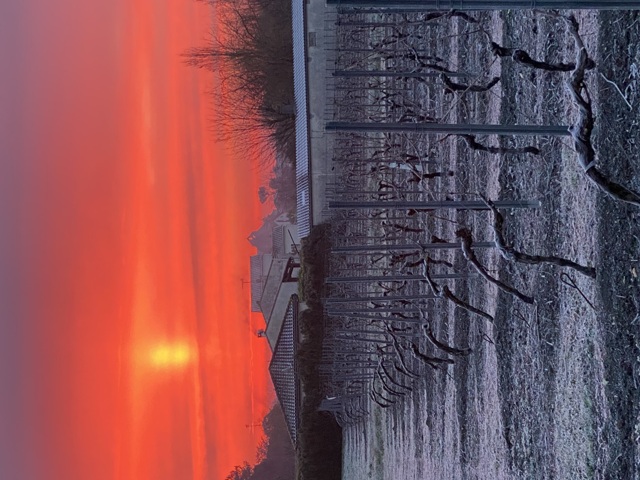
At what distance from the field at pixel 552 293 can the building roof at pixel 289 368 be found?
8.91m

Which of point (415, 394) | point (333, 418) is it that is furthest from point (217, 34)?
point (415, 394)

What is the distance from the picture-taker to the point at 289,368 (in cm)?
1475

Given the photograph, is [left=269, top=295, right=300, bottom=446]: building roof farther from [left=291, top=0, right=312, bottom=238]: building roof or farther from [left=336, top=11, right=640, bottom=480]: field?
[left=336, top=11, right=640, bottom=480]: field

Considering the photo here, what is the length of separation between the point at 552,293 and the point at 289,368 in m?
11.8

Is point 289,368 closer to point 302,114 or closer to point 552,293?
point 302,114

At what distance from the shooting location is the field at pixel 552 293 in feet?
9.21

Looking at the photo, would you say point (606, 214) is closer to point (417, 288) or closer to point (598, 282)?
point (598, 282)

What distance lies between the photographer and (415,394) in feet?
22.6

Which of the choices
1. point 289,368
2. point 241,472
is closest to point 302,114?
point 289,368

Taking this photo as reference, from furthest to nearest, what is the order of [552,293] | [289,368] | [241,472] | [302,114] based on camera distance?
[241,472] < [289,368] < [302,114] < [552,293]

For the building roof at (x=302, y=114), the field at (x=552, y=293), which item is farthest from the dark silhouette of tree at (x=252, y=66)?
the field at (x=552, y=293)

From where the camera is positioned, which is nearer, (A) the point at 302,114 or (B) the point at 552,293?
(B) the point at 552,293

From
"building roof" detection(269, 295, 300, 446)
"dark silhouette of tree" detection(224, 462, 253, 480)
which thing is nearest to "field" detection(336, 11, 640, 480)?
"building roof" detection(269, 295, 300, 446)

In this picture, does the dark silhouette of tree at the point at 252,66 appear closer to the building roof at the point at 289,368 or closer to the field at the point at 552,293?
the building roof at the point at 289,368
